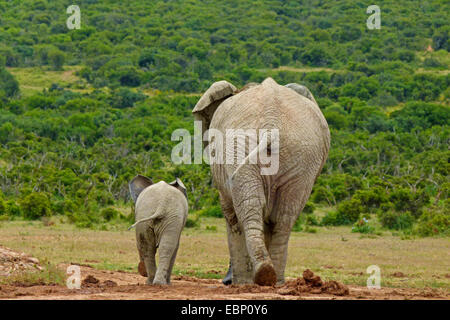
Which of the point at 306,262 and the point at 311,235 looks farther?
the point at 311,235

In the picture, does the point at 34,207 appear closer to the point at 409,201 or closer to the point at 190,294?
the point at 409,201

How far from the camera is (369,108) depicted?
51812 millimetres

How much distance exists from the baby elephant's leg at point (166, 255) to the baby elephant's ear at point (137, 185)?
1107mm

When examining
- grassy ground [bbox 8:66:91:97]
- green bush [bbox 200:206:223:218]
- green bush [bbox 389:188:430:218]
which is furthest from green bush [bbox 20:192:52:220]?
grassy ground [bbox 8:66:91:97]

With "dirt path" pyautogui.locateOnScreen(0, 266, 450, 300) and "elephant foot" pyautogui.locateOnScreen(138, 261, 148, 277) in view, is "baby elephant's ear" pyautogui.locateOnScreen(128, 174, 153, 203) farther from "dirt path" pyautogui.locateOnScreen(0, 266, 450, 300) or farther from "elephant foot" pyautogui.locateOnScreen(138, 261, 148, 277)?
"dirt path" pyautogui.locateOnScreen(0, 266, 450, 300)

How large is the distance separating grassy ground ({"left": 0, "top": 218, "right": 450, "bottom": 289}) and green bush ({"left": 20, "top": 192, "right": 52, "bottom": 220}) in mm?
1236

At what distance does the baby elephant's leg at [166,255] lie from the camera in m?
8.28

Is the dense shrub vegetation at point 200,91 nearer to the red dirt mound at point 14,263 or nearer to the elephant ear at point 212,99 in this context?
the red dirt mound at point 14,263

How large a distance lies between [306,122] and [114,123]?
128 ft

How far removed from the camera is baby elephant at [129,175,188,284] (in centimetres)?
837

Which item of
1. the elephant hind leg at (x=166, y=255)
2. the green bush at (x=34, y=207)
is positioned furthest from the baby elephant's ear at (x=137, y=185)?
the green bush at (x=34, y=207)
